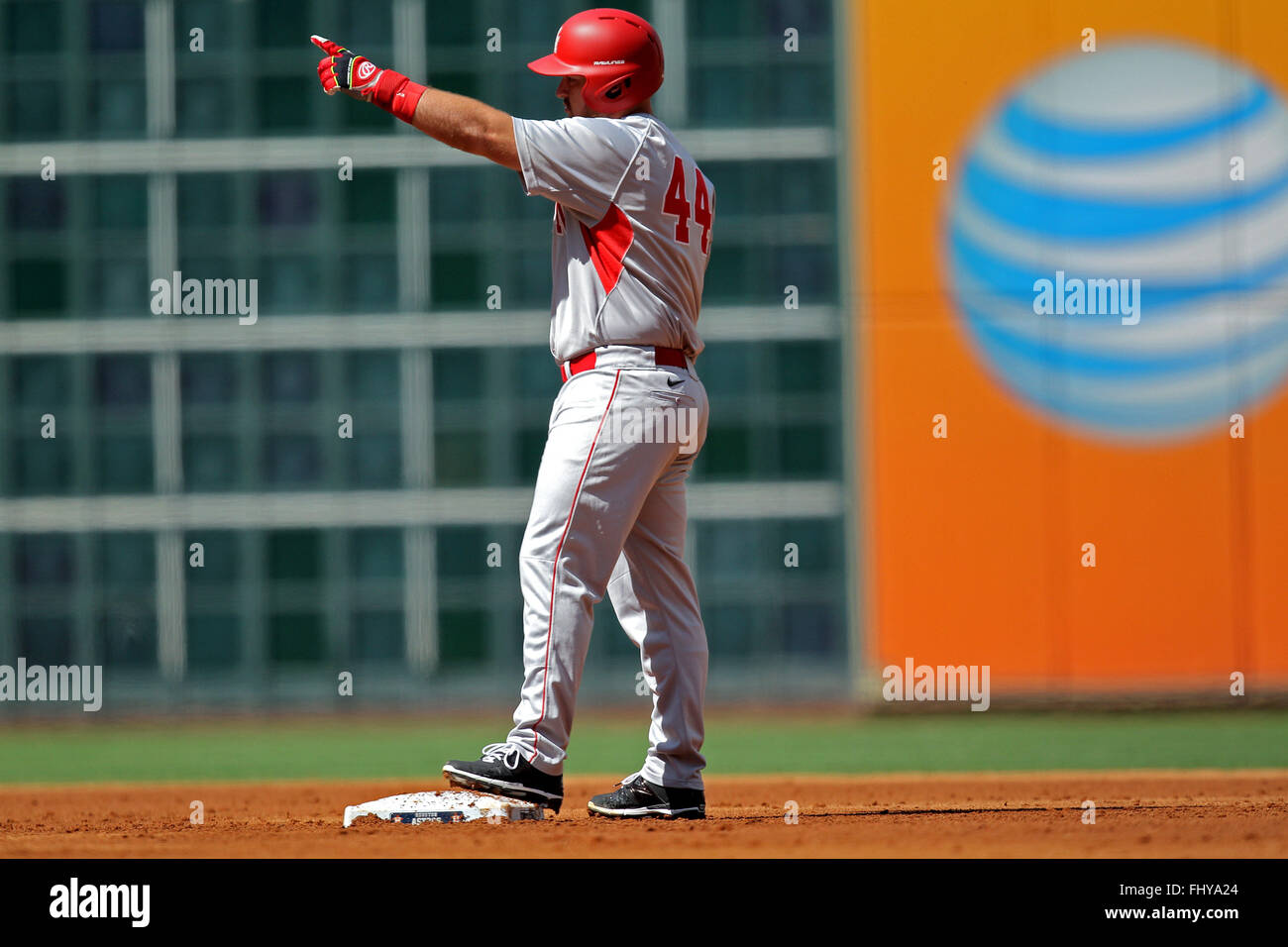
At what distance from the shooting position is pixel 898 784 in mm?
6887

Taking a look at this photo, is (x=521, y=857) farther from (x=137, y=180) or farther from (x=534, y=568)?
(x=137, y=180)

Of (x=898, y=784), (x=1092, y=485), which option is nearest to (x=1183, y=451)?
(x=1092, y=485)

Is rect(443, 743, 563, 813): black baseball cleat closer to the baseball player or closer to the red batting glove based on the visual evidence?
the baseball player

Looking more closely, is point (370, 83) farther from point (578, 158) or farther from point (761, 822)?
point (761, 822)

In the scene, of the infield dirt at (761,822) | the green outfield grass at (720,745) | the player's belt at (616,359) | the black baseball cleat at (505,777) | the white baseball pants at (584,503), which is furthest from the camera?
the green outfield grass at (720,745)

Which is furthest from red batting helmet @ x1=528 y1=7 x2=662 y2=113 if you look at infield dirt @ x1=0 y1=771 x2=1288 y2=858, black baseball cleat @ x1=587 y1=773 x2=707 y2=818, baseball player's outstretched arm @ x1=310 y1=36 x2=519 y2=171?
infield dirt @ x1=0 y1=771 x2=1288 y2=858

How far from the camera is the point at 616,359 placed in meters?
4.86

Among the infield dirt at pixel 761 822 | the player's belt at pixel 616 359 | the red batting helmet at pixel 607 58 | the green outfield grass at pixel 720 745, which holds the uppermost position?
the red batting helmet at pixel 607 58

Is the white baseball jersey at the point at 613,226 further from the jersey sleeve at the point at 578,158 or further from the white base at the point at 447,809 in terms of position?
the white base at the point at 447,809

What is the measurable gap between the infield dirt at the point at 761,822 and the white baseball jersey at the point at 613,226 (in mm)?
1480

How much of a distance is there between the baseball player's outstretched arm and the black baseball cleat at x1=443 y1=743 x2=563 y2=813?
1.70 metres

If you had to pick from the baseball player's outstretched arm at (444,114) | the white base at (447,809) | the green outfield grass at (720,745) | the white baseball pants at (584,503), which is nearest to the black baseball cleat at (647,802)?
the white baseball pants at (584,503)

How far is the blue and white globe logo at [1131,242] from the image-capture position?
12.5 metres

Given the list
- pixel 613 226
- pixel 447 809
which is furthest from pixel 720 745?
pixel 613 226
